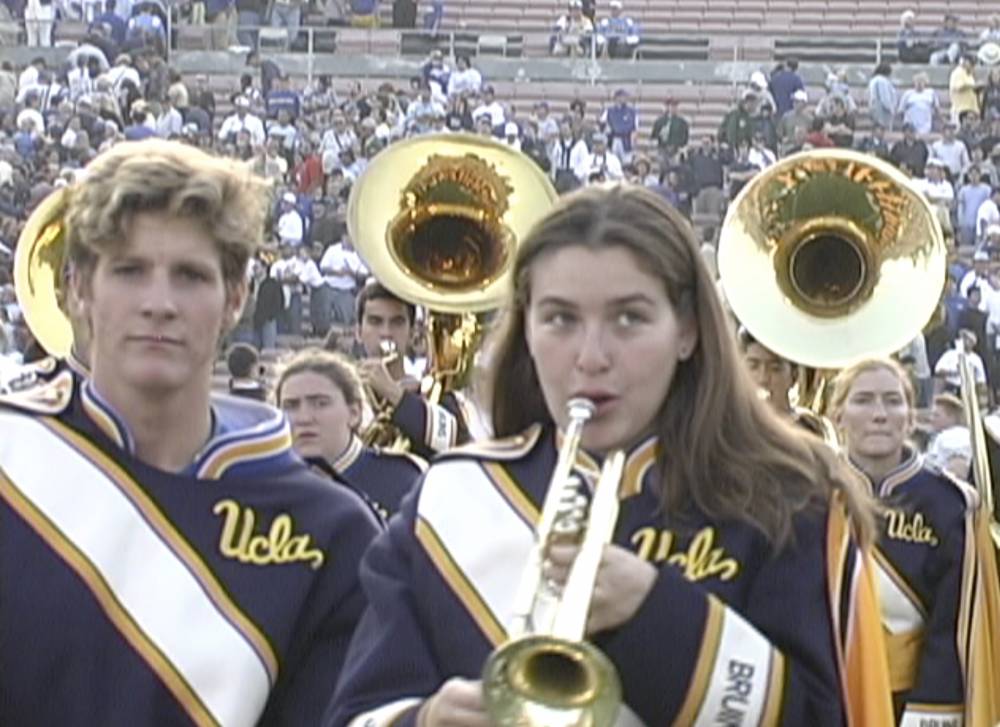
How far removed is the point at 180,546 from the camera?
4.44m

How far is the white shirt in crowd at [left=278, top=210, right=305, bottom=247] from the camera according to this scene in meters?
24.3

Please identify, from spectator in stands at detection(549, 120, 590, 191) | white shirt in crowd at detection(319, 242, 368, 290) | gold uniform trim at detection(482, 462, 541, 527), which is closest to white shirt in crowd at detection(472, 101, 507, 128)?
spectator in stands at detection(549, 120, 590, 191)

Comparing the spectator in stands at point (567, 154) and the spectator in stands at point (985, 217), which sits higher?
the spectator in stands at point (567, 154)

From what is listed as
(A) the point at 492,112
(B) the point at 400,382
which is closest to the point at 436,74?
(A) the point at 492,112

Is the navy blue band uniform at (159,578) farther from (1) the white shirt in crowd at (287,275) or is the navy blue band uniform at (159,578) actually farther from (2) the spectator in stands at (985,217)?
(2) the spectator in stands at (985,217)

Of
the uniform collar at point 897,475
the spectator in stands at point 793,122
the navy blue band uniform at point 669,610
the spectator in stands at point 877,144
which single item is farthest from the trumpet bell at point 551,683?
the spectator in stands at point 793,122

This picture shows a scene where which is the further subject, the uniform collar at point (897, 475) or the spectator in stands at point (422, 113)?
the spectator in stands at point (422, 113)

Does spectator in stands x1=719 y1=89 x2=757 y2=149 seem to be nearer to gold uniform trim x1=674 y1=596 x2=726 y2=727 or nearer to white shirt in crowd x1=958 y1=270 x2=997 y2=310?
white shirt in crowd x1=958 y1=270 x2=997 y2=310

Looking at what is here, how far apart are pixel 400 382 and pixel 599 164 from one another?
18444 mm

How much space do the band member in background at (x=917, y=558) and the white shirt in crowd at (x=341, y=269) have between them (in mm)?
14345

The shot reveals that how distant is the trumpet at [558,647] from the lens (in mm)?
3461

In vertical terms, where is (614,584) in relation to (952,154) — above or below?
above

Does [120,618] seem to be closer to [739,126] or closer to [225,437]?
[225,437]

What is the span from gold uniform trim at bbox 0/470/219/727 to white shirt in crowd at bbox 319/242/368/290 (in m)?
18.2
